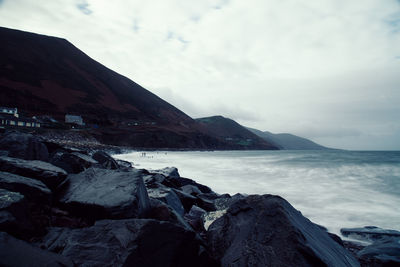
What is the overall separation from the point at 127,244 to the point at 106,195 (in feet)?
3.29

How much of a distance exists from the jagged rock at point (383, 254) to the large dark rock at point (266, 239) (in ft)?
4.73

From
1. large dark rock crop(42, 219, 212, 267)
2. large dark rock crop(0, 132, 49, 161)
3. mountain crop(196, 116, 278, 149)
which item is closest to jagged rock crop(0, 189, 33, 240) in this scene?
large dark rock crop(42, 219, 212, 267)

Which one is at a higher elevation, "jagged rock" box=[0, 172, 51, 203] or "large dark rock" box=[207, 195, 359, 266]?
"jagged rock" box=[0, 172, 51, 203]

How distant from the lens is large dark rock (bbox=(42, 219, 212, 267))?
2.06 m

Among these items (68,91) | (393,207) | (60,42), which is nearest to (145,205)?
(393,207)

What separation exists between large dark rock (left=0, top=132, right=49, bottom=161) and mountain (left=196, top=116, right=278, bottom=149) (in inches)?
4497

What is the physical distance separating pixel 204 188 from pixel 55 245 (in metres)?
7.90

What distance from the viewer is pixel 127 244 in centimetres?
212

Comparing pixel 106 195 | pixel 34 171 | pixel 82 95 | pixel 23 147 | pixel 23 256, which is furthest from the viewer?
pixel 82 95

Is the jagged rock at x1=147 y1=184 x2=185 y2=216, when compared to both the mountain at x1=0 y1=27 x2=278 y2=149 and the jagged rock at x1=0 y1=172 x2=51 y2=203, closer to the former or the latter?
the jagged rock at x1=0 y1=172 x2=51 y2=203

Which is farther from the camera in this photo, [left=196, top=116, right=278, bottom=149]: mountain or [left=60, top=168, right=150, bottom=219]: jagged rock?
[left=196, top=116, right=278, bottom=149]: mountain

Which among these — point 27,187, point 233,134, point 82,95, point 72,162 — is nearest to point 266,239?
point 27,187

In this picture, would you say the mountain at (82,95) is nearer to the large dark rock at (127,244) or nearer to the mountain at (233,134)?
the mountain at (233,134)

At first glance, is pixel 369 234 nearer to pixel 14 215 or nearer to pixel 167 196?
pixel 167 196
